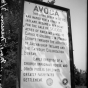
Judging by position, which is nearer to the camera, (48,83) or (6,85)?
(48,83)

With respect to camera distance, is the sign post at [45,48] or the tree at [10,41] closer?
the sign post at [45,48]

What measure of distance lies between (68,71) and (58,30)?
0.66m

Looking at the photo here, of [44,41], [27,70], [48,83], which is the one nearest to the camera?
[27,70]

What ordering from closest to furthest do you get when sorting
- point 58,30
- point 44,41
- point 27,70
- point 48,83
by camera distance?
point 27,70
point 48,83
point 44,41
point 58,30

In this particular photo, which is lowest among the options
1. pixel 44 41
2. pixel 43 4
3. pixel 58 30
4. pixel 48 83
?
pixel 48 83

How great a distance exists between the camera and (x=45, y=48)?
190cm

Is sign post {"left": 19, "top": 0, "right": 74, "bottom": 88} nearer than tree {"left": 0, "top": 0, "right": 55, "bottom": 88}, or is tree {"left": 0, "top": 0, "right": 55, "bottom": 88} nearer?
sign post {"left": 19, "top": 0, "right": 74, "bottom": 88}

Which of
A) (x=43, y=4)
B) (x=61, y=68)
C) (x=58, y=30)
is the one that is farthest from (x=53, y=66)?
(x=43, y=4)

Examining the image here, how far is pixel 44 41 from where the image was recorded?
6.29 ft

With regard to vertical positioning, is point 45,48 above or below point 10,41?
below

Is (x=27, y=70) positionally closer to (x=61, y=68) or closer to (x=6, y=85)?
(x=61, y=68)

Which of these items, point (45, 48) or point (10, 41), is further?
point (10, 41)

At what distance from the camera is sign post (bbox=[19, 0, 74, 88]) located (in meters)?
1.71

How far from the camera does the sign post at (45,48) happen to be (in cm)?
171
